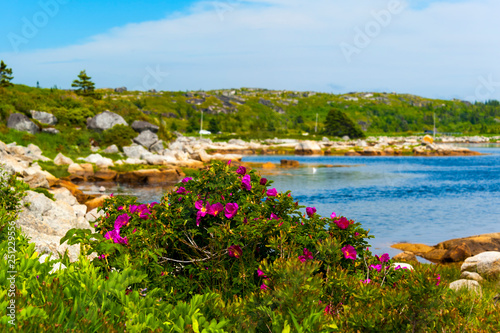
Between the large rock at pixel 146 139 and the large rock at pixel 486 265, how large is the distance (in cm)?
4036

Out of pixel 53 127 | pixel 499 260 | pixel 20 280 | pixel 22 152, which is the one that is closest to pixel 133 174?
pixel 22 152

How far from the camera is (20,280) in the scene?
Answer: 3367 millimetres

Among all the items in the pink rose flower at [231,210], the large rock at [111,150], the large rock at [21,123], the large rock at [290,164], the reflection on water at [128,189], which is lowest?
the reflection on water at [128,189]

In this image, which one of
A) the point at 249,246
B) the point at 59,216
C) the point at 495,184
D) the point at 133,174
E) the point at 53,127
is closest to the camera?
the point at 249,246

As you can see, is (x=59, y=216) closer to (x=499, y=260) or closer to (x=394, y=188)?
(x=499, y=260)

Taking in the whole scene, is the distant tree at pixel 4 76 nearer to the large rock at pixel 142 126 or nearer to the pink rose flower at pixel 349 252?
the large rock at pixel 142 126

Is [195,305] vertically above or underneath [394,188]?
above

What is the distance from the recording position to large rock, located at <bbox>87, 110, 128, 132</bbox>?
4556cm

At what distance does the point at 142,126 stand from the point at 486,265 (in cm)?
4385

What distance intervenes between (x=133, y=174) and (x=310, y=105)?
570 ft

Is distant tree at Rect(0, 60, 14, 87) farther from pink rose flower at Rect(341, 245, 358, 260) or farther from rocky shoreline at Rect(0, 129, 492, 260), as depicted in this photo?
pink rose flower at Rect(341, 245, 358, 260)

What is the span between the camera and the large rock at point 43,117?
43.6 meters

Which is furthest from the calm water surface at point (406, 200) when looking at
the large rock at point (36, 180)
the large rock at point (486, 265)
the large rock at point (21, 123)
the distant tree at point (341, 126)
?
the distant tree at point (341, 126)

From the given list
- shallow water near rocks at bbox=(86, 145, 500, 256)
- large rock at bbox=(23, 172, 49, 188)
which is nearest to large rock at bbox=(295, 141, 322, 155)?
shallow water near rocks at bbox=(86, 145, 500, 256)
